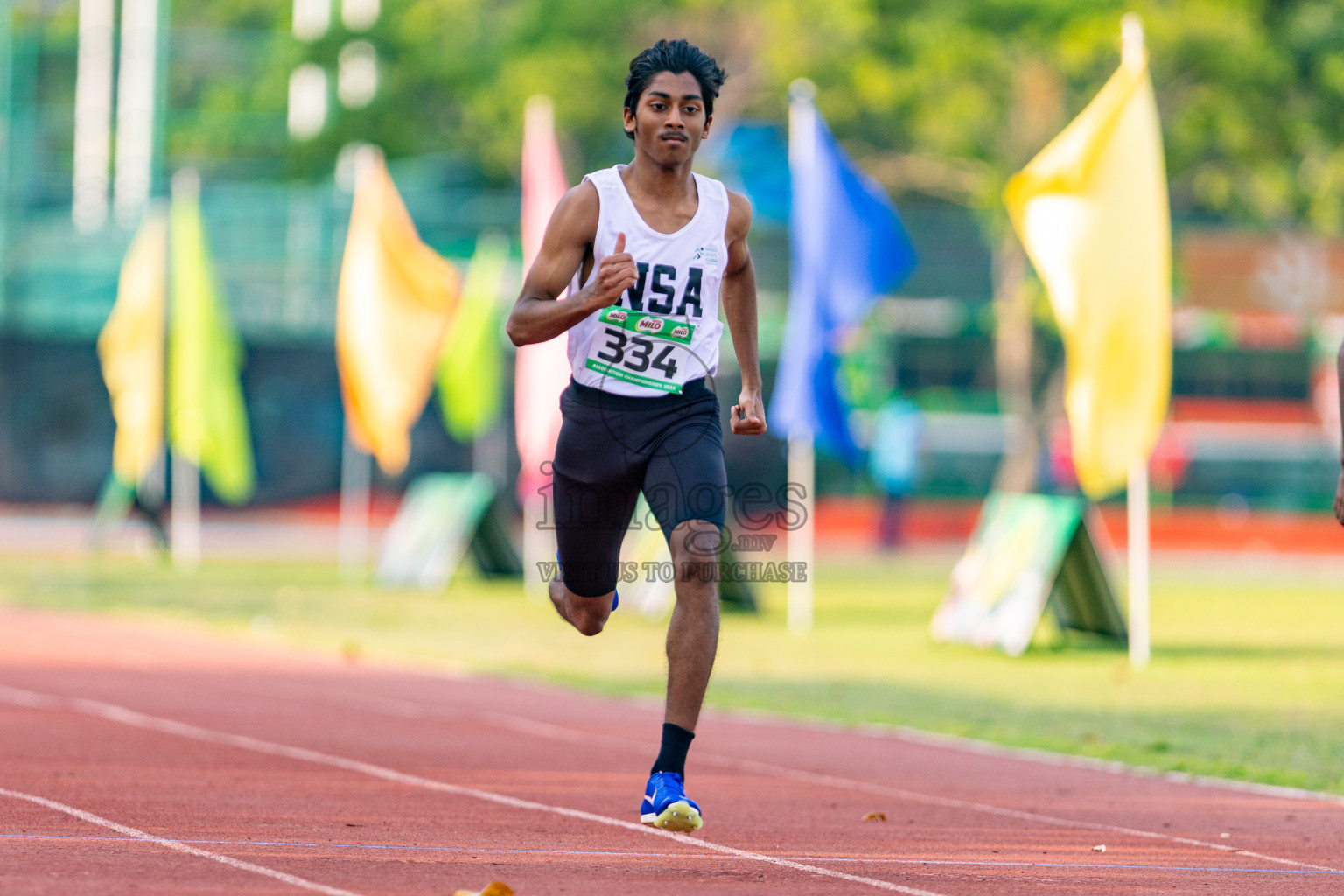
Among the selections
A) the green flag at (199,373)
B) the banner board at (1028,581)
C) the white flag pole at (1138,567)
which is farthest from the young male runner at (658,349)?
the green flag at (199,373)

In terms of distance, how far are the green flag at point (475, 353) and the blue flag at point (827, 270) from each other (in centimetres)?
1247

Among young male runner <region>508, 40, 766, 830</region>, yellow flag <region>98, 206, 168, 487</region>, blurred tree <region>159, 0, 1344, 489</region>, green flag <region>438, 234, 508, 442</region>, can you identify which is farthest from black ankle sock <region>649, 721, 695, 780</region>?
blurred tree <region>159, 0, 1344, 489</region>

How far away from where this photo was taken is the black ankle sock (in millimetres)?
6215

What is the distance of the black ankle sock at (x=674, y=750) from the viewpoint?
621cm

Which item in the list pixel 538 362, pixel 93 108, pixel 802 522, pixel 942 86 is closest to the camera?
pixel 802 522

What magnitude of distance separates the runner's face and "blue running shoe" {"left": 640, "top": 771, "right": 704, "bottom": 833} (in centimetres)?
204

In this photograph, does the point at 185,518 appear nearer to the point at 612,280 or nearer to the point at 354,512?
the point at 354,512

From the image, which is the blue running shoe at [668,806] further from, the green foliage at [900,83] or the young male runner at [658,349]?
the green foliage at [900,83]

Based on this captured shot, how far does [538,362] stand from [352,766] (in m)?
13.0

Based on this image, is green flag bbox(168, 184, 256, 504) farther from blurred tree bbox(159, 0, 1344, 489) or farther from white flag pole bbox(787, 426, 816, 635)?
blurred tree bbox(159, 0, 1344, 489)

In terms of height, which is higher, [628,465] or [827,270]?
[827,270]

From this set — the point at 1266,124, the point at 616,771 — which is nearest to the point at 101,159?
the point at 1266,124

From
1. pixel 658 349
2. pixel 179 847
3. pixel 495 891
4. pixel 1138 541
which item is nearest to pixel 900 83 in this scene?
pixel 1138 541

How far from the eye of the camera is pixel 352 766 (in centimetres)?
808
